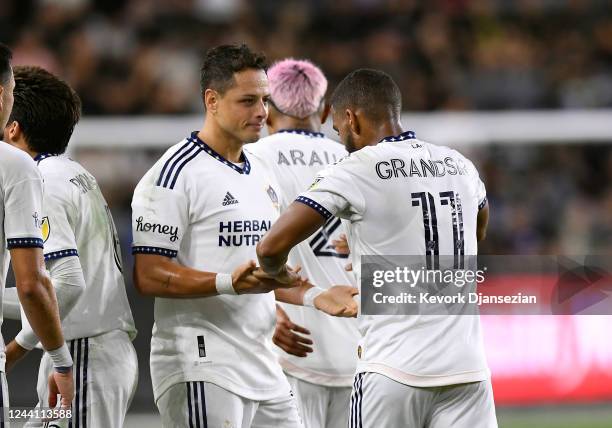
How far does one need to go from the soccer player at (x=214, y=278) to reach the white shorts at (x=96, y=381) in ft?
Result: 0.52

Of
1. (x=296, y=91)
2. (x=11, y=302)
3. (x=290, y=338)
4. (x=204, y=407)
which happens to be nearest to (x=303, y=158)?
(x=296, y=91)

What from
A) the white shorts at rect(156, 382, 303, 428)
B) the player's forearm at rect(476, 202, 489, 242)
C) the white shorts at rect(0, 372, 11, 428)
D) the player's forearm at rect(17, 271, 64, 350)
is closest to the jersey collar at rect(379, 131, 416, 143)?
the player's forearm at rect(476, 202, 489, 242)

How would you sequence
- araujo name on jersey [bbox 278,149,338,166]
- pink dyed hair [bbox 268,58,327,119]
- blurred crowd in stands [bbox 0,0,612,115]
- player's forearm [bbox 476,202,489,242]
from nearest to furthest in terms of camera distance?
player's forearm [bbox 476,202,489,242], araujo name on jersey [bbox 278,149,338,166], pink dyed hair [bbox 268,58,327,119], blurred crowd in stands [bbox 0,0,612,115]

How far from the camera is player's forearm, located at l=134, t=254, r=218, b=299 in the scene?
5.03 metres

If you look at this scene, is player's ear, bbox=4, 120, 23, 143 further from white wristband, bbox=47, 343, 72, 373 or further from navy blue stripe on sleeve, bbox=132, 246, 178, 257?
white wristband, bbox=47, 343, 72, 373

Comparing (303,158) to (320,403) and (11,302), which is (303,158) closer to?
(320,403)

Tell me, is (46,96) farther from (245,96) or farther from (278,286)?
(278,286)

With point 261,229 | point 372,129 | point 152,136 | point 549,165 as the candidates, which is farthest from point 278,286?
point 549,165

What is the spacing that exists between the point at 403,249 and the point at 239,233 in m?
0.85

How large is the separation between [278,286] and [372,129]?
0.82 m

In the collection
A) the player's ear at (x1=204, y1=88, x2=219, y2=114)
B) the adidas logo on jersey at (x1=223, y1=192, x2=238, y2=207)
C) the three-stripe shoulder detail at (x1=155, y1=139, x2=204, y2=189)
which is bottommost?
the adidas logo on jersey at (x1=223, y1=192, x2=238, y2=207)

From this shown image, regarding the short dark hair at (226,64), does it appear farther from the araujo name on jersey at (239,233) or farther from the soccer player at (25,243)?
the soccer player at (25,243)

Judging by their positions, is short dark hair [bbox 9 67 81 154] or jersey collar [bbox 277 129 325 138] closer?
short dark hair [bbox 9 67 81 154]

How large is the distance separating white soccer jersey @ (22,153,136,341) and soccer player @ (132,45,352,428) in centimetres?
18
